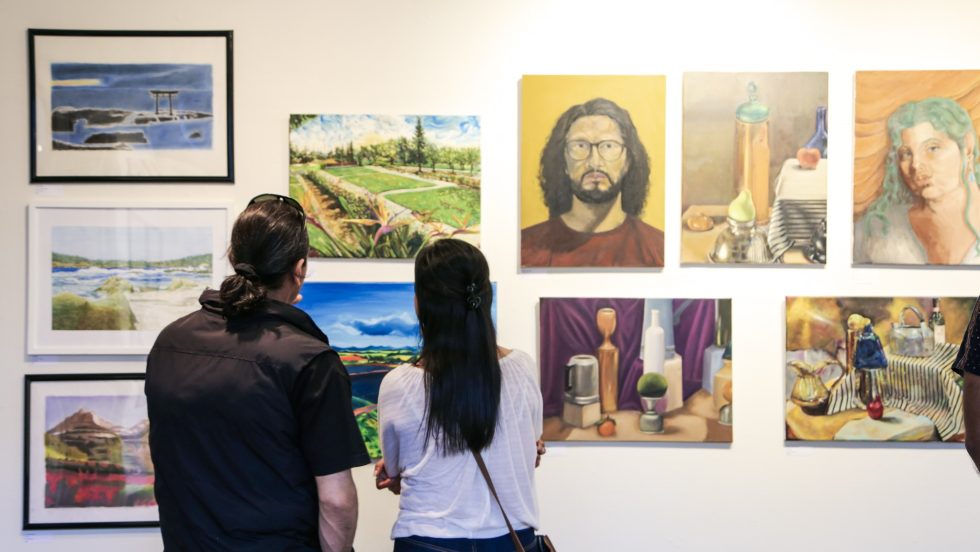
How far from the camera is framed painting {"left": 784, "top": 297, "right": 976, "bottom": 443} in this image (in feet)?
7.67

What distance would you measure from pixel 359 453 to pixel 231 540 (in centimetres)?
26

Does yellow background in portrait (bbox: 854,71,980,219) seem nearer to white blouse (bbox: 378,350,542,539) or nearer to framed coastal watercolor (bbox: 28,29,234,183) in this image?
white blouse (bbox: 378,350,542,539)

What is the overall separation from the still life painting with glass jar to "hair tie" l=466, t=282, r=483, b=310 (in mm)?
973

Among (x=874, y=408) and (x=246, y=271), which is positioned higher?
(x=246, y=271)

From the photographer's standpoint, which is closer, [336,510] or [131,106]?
[336,510]

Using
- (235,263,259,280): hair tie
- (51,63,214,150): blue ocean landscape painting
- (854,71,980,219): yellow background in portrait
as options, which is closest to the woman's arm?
(235,263,259,280): hair tie

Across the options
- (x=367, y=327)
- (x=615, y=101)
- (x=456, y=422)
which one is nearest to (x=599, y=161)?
(x=615, y=101)

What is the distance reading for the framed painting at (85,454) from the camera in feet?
7.81

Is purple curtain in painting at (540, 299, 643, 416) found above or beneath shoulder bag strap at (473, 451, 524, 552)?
above

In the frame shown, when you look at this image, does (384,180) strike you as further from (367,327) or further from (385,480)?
(385,480)

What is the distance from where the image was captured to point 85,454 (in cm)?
239

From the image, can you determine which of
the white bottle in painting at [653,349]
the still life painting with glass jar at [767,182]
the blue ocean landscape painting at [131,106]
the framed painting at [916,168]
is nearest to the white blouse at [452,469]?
the white bottle in painting at [653,349]

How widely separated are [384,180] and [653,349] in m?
0.99

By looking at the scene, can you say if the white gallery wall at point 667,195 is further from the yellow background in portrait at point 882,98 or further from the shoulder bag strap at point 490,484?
the shoulder bag strap at point 490,484
